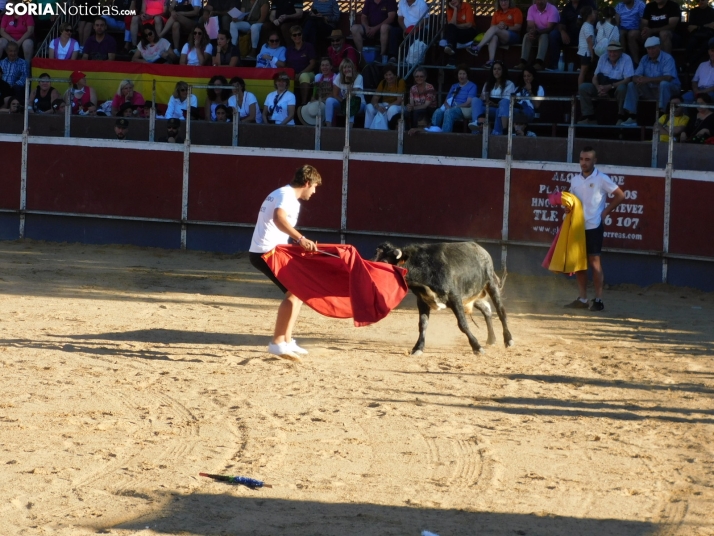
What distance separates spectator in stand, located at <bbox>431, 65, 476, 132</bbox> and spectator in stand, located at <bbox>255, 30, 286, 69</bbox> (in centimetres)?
308

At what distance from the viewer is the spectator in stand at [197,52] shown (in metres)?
16.5

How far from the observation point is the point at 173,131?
14852mm

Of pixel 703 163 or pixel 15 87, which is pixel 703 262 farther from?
pixel 15 87

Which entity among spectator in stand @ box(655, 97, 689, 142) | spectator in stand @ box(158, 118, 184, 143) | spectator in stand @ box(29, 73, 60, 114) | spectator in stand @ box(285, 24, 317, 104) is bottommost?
spectator in stand @ box(158, 118, 184, 143)

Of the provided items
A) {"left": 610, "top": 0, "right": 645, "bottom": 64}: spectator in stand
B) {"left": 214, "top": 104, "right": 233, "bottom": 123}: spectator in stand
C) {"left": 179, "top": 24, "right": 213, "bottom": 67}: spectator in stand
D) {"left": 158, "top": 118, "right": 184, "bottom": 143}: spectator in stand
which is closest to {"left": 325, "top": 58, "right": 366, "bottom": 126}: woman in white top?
{"left": 214, "top": 104, "right": 233, "bottom": 123}: spectator in stand

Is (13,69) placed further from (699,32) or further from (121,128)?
(699,32)

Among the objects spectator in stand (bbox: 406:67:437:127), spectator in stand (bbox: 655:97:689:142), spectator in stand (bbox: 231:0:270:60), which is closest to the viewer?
spectator in stand (bbox: 655:97:689:142)

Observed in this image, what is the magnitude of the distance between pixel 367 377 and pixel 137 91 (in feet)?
31.6

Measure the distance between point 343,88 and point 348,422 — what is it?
28.8 ft

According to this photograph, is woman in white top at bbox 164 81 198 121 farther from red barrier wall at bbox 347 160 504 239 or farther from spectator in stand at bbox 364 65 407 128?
red barrier wall at bbox 347 160 504 239

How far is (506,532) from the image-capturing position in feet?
15.6

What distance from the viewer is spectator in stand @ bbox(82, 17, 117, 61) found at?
17.2m

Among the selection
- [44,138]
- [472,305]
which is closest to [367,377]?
[472,305]

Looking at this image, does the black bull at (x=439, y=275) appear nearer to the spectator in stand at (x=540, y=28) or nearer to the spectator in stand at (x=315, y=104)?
the spectator in stand at (x=315, y=104)
